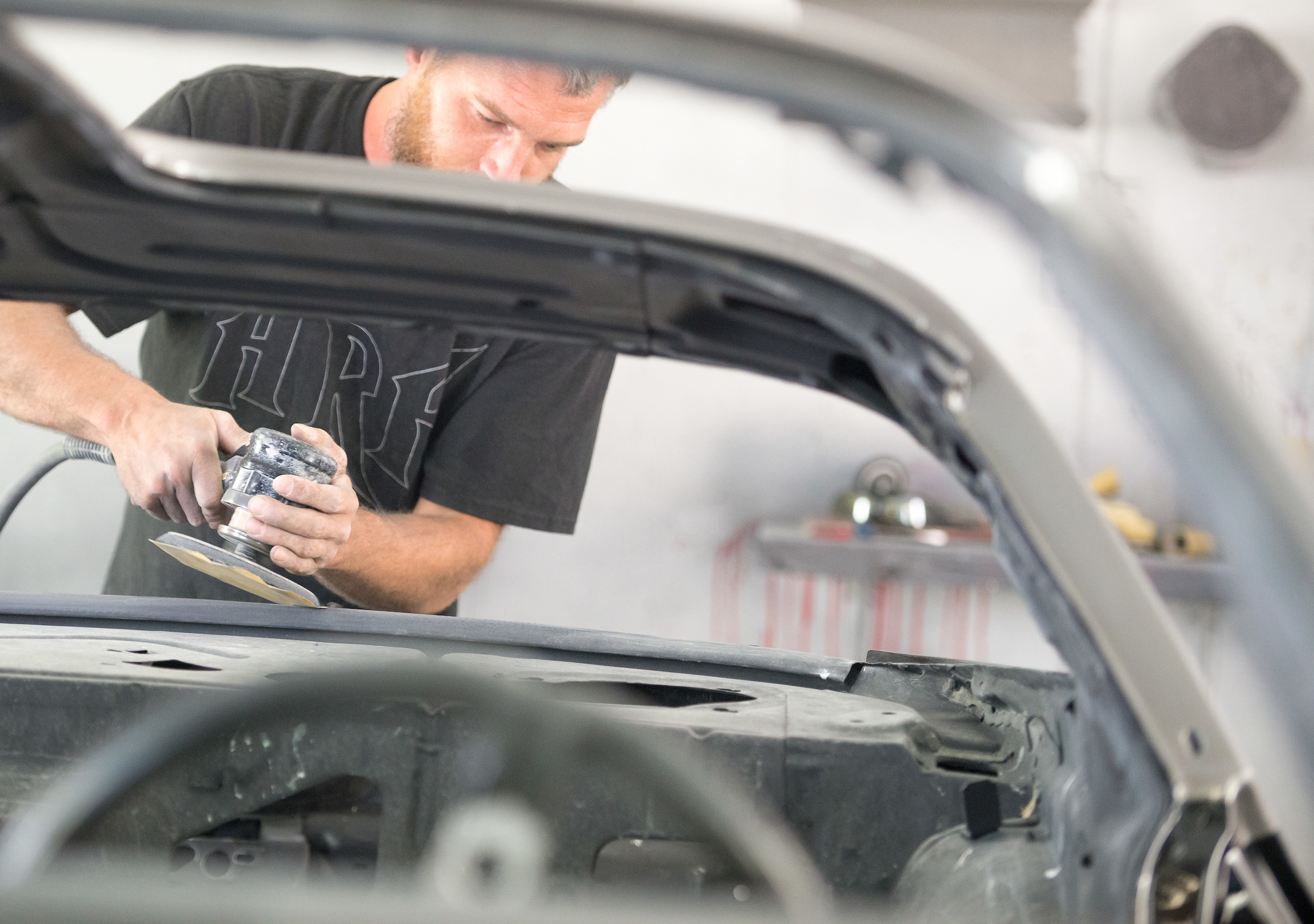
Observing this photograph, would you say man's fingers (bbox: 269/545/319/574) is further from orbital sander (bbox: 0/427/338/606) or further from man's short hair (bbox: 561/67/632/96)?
man's short hair (bbox: 561/67/632/96)

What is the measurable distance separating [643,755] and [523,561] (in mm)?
2685

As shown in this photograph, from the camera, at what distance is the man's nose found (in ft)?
4.99

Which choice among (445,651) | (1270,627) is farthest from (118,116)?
(1270,627)

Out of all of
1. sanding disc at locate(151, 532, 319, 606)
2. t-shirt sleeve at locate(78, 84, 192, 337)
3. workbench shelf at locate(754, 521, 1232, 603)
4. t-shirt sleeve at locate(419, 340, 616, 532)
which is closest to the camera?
sanding disc at locate(151, 532, 319, 606)

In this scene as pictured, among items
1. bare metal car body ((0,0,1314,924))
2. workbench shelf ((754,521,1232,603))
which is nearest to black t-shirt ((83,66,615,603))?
bare metal car body ((0,0,1314,924))

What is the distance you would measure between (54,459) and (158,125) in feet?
1.90

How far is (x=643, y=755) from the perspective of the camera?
19.7 inches

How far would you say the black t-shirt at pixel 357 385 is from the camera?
5.25 ft

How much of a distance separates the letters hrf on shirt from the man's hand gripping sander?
48 centimetres

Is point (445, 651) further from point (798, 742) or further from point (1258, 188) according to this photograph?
point (1258, 188)

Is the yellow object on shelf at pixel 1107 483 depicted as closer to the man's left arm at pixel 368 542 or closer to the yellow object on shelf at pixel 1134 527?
the yellow object on shelf at pixel 1134 527

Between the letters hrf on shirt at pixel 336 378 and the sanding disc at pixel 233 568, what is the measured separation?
0.45 metres

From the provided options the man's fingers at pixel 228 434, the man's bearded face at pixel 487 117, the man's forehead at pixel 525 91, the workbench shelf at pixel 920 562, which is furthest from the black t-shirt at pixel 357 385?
the workbench shelf at pixel 920 562

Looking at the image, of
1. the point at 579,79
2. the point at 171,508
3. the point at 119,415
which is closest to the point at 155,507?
the point at 171,508
